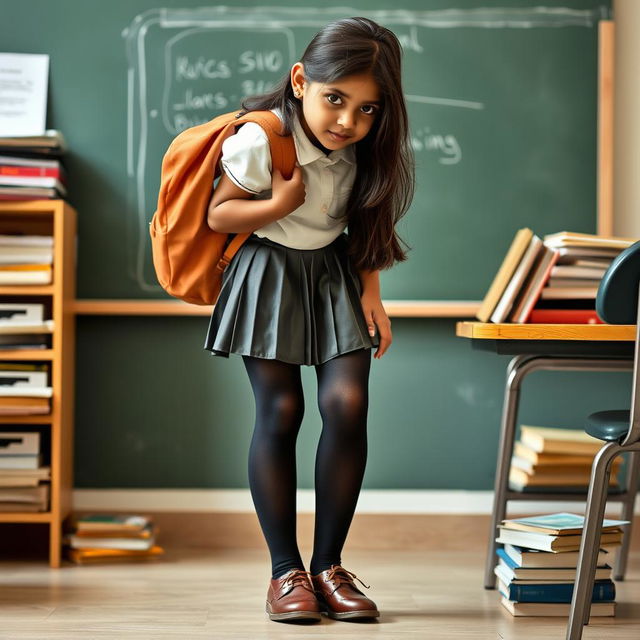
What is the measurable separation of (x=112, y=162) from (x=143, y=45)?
0.34 metres

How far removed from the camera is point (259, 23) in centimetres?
256

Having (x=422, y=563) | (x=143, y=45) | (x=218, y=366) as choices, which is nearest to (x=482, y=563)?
(x=422, y=563)

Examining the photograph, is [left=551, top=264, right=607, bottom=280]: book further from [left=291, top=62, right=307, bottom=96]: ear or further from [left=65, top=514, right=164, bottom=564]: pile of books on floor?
[left=65, top=514, right=164, bottom=564]: pile of books on floor

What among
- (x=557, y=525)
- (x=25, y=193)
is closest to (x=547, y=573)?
(x=557, y=525)

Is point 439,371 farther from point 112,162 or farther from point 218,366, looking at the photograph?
point 112,162

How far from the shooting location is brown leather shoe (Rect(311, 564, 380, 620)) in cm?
176

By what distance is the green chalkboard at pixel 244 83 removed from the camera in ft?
8.38

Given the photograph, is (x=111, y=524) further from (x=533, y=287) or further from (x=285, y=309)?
(x=533, y=287)

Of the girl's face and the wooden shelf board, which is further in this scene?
the wooden shelf board

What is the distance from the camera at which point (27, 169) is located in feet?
7.64

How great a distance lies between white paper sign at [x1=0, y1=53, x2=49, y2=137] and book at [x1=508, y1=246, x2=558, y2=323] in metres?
1.41

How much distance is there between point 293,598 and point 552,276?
0.92 metres

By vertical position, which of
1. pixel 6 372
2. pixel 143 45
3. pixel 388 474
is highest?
pixel 143 45

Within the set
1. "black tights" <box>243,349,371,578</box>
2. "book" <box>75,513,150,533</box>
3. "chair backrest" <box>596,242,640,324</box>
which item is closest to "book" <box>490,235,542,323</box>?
"black tights" <box>243,349,371,578</box>
